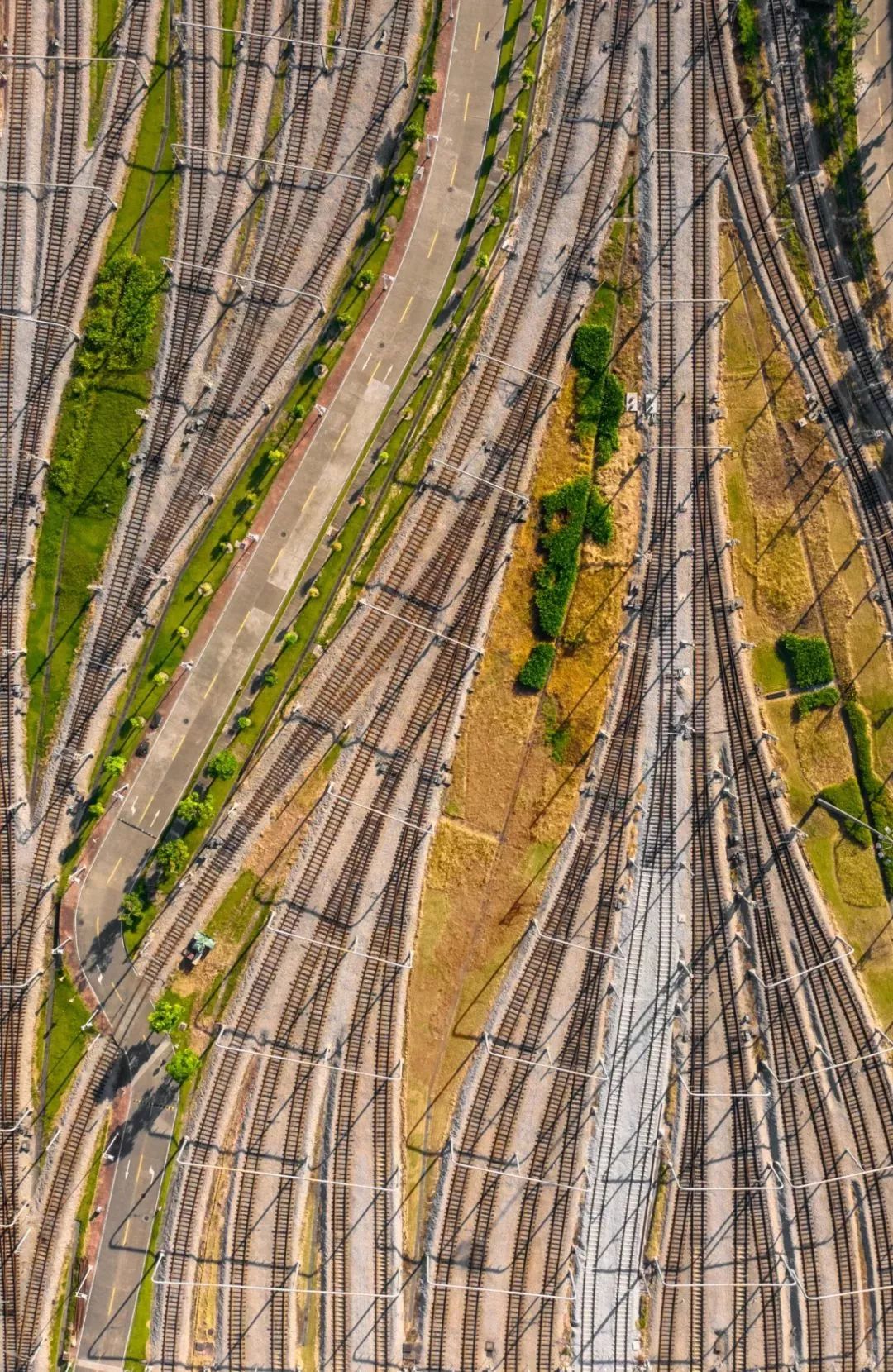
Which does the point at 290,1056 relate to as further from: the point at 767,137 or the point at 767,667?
the point at 767,137

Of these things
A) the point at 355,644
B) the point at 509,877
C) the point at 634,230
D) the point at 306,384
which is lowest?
the point at 509,877

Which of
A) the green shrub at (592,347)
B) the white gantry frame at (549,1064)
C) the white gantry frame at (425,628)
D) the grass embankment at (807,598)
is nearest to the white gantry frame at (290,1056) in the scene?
the white gantry frame at (549,1064)

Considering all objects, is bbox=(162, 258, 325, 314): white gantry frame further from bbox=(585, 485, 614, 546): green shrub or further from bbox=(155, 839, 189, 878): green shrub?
bbox=(155, 839, 189, 878): green shrub

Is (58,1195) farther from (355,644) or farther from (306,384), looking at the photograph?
(306,384)

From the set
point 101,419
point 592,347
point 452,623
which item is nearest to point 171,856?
point 452,623

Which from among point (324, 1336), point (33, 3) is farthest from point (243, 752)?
point (33, 3)

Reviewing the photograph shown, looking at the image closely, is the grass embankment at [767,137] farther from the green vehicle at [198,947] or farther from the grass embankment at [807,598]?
the green vehicle at [198,947]
